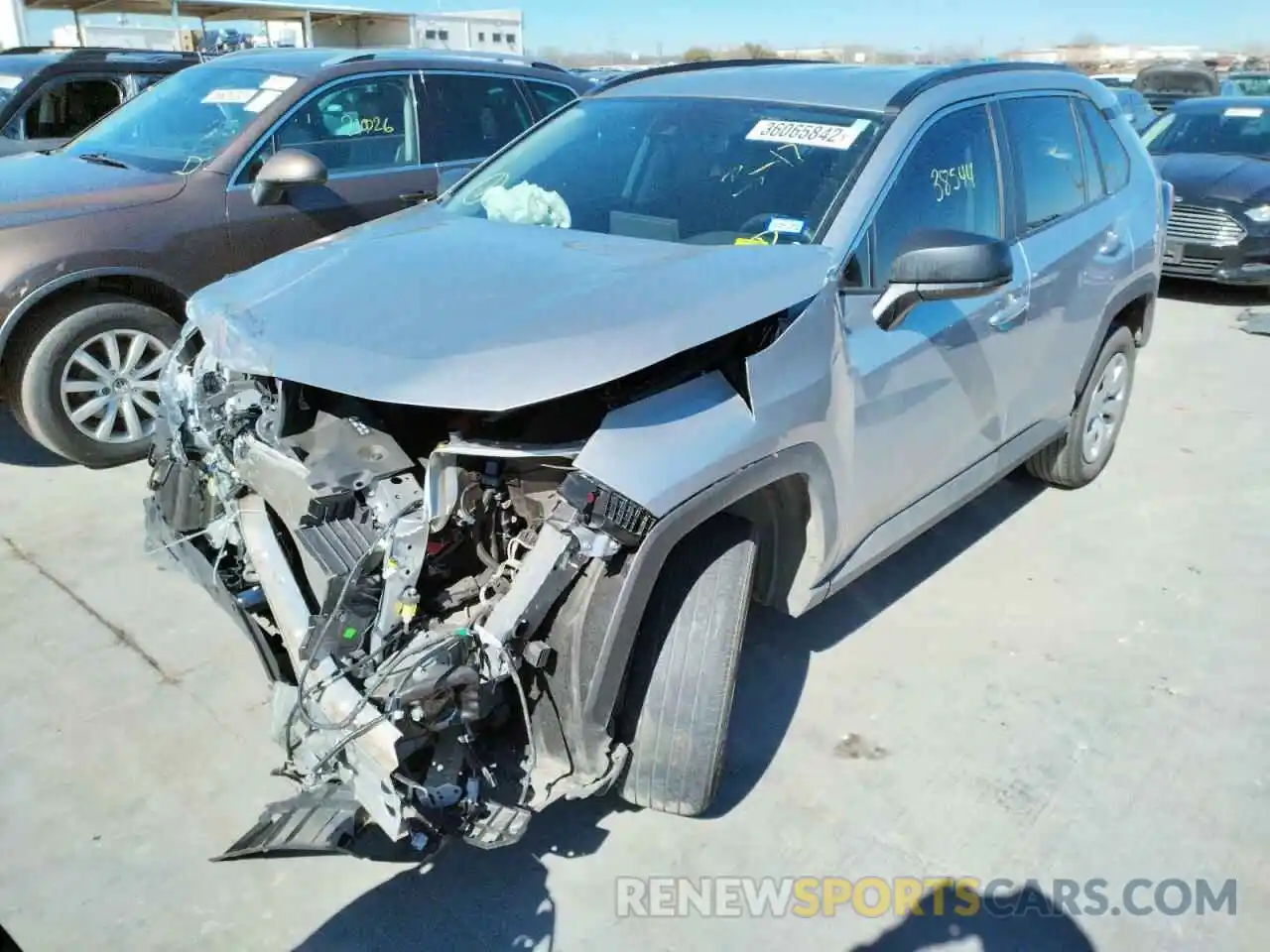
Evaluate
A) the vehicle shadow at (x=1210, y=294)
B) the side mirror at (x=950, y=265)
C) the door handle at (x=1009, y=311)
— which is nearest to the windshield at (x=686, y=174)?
the side mirror at (x=950, y=265)

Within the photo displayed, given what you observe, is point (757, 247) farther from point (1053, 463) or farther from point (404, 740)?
point (1053, 463)

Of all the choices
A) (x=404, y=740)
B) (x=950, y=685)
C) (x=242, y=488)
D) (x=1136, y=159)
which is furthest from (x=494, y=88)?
(x=404, y=740)

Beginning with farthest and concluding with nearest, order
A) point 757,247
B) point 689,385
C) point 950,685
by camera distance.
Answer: point 950,685
point 757,247
point 689,385

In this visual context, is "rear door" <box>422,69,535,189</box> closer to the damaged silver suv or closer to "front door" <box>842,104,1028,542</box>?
the damaged silver suv

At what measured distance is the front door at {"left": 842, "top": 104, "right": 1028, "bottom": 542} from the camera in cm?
284

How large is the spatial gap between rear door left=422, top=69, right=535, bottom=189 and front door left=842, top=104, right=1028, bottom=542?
3.11 m

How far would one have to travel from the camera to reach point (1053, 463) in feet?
15.3

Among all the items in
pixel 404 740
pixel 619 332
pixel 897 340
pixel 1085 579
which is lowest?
pixel 1085 579

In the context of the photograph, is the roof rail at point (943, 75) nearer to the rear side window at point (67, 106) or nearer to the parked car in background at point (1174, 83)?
the rear side window at point (67, 106)

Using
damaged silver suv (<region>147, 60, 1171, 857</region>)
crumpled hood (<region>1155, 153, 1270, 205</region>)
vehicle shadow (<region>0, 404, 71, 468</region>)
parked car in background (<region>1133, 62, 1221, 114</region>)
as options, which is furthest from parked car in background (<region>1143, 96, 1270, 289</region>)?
vehicle shadow (<region>0, 404, 71, 468</region>)

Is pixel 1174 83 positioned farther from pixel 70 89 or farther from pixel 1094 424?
pixel 70 89

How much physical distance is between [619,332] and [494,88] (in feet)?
14.4

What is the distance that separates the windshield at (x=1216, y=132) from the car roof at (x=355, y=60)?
22.7 feet

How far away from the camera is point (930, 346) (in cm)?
303
